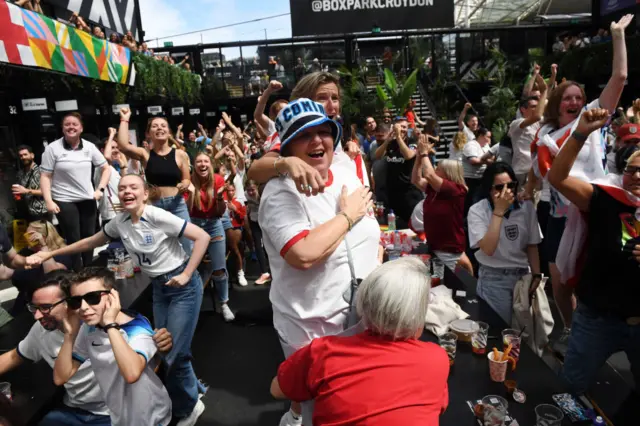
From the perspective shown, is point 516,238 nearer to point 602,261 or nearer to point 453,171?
point 602,261

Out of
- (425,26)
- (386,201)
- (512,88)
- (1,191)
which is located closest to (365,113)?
(512,88)

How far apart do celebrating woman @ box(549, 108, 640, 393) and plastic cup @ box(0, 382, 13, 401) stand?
290 centimetres

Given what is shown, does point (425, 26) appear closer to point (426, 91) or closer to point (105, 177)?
point (426, 91)

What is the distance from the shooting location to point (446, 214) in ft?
11.7

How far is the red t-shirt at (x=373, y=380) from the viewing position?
126 centimetres

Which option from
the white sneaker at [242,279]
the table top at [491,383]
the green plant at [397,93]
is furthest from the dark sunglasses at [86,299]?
the green plant at [397,93]

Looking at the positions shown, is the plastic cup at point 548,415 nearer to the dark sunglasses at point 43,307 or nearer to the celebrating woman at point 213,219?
the dark sunglasses at point 43,307

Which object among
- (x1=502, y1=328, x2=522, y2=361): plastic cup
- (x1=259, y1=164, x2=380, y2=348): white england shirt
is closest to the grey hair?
(x1=259, y1=164, x2=380, y2=348): white england shirt

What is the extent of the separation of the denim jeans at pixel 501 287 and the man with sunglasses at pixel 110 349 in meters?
2.08

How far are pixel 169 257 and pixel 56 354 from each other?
85 cm

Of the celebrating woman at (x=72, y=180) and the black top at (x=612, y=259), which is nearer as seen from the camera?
the black top at (x=612, y=259)

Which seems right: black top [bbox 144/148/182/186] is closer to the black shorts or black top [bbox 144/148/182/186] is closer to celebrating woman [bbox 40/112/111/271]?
celebrating woman [bbox 40/112/111/271]

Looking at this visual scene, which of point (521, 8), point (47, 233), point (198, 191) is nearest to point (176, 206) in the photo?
point (198, 191)

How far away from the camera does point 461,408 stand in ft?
5.67
